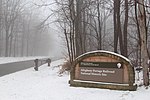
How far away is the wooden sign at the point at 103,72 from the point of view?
988 cm

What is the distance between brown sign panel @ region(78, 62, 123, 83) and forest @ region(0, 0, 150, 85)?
987mm

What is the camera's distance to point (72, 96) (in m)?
8.88

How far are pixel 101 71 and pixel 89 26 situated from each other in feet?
59.5

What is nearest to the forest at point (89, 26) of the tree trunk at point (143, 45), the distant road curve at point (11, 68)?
the tree trunk at point (143, 45)

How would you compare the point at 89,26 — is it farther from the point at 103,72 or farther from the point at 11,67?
the point at 103,72

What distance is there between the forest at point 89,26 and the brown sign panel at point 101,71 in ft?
3.24

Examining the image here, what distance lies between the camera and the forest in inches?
583

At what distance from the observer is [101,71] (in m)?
10.5

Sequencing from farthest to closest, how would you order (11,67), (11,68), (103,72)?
(11,67) < (11,68) < (103,72)

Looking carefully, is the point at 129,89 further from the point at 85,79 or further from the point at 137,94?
the point at 85,79

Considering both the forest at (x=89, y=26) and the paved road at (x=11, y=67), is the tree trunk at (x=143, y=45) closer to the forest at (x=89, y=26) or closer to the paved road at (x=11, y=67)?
the forest at (x=89, y=26)

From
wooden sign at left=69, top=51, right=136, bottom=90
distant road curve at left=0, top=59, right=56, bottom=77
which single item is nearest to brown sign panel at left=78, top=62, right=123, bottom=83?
wooden sign at left=69, top=51, right=136, bottom=90

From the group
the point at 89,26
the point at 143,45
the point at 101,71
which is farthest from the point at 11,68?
the point at 143,45

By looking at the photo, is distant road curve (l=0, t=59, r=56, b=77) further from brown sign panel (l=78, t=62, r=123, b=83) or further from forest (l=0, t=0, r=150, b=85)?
brown sign panel (l=78, t=62, r=123, b=83)
